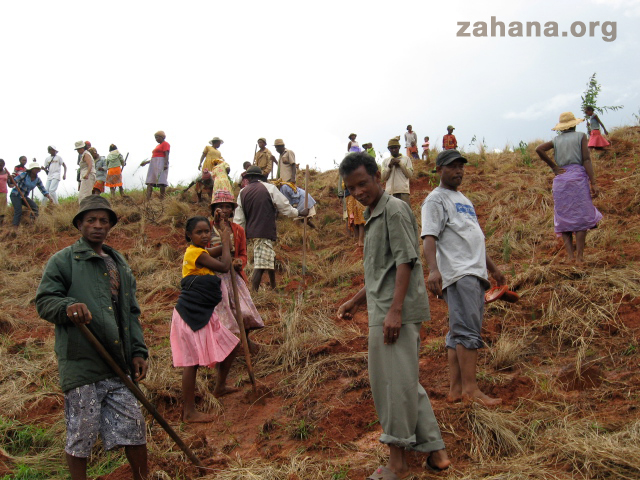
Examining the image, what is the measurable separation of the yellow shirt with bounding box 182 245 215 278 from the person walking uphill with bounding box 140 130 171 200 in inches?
319

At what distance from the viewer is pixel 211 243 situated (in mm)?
4754

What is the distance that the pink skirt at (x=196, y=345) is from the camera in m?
4.33

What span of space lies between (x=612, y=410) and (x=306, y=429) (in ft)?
6.34

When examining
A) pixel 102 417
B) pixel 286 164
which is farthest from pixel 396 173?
pixel 102 417

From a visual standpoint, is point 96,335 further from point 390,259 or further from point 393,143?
point 393,143

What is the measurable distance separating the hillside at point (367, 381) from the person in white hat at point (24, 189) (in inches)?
186

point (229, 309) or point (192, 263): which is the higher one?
point (192, 263)

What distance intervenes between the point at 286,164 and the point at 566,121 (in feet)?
20.8

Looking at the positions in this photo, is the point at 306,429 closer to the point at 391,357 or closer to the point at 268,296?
the point at 391,357

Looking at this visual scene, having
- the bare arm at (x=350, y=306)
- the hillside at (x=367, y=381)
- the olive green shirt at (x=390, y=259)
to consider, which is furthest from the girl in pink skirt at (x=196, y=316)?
the olive green shirt at (x=390, y=259)

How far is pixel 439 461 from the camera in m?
3.00

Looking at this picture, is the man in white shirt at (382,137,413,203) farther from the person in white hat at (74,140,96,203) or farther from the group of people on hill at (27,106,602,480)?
the person in white hat at (74,140,96,203)

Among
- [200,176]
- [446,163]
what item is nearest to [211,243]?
[446,163]

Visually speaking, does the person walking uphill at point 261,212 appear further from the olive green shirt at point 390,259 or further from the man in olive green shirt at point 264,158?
the man in olive green shirt at point 264,158
